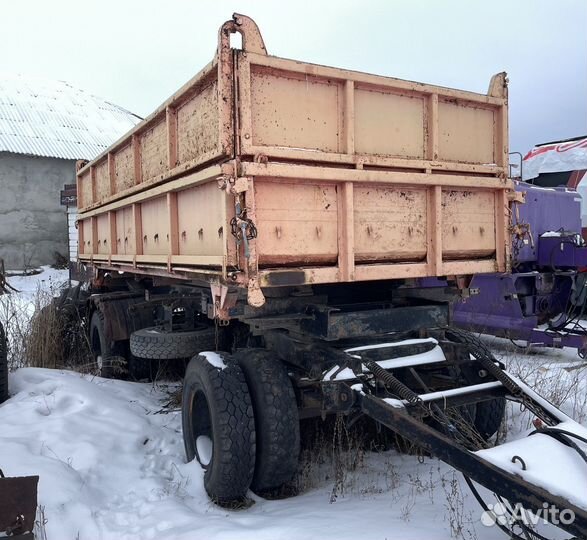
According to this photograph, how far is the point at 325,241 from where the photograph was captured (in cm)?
323

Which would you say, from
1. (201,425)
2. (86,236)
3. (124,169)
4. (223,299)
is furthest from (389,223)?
(86,236)

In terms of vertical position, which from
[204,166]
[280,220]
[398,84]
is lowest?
[280,220]

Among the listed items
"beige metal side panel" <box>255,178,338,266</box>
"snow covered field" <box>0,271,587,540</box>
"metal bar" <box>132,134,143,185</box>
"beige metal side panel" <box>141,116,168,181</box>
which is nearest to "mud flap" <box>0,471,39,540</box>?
"snow covered field" <box>0,271,587,540</box>

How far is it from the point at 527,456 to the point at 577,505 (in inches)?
13.0

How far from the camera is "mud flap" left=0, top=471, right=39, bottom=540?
7.66ft

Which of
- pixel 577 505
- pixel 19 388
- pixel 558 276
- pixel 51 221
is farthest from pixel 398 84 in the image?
pixel 51 221

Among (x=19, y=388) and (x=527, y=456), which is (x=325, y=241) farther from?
(x=19, y=388)

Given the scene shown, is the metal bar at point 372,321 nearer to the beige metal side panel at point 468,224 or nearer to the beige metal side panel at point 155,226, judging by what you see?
the beige metal side panel at point 468,224

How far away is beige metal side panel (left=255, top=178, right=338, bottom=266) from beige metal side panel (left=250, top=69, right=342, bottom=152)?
26cm

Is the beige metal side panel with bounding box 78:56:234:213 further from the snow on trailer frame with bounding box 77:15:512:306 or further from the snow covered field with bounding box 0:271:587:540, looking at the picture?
the snow covered field with bounding box 0:271:587:540

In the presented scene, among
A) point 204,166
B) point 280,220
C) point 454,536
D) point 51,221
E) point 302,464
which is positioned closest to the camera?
point 454,536

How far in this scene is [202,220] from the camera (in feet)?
11.2

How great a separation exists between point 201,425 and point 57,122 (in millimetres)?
22209

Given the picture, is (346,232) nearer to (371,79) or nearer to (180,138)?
(371,79)
